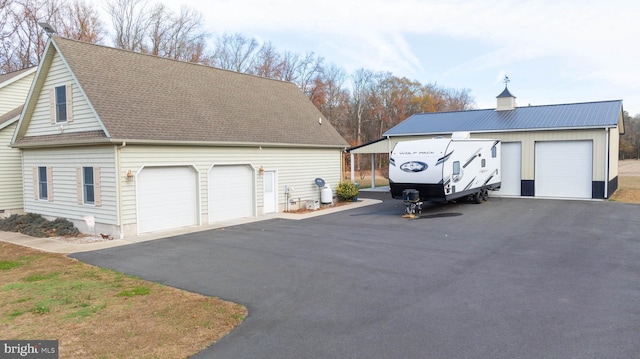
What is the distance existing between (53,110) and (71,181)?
8.92 feet

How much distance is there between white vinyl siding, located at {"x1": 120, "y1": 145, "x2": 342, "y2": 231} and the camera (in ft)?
44.6

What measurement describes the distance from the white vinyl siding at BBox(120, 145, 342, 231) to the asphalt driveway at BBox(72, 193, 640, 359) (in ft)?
6.49

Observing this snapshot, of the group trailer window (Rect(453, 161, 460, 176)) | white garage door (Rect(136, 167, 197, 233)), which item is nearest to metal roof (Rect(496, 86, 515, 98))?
trailer window (Rect(453, 161, 460, 176))

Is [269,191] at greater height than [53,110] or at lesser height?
lesser

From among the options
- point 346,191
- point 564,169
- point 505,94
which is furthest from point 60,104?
point 505,94

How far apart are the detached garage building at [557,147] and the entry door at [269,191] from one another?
37.0 feet

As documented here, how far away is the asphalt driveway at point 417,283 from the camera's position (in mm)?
5434

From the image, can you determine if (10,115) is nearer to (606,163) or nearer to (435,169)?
(435,169)

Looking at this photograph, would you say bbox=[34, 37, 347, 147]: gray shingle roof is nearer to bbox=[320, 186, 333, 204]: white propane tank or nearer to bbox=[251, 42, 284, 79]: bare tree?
bbox=[320, 186, 333, 204]: white propane tank

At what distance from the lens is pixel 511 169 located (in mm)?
22891

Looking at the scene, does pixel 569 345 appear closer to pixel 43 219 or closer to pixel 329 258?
pixel 329 258

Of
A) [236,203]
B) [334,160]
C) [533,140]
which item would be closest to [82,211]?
[236,203]

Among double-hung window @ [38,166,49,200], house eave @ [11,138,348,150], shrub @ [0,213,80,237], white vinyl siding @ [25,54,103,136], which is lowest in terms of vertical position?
shrub @ [0,213,80,237]

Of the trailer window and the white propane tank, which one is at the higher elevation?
the trailer window
